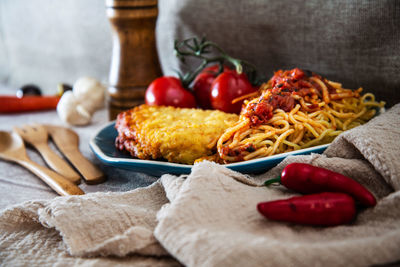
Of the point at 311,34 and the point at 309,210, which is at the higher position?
the point at 311,34

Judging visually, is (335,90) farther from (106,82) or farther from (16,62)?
(16,62)

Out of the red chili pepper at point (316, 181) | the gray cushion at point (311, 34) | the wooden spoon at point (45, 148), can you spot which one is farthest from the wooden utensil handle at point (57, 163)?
the gray cushion at point (311, 34)

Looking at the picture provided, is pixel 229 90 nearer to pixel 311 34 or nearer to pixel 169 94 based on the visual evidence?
pixel 169 94

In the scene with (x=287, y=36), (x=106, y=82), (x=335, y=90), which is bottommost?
(x=106, y=82)

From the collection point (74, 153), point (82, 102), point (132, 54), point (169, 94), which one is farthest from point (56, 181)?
point (82, 102)

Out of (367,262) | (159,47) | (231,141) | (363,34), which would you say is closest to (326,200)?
(367,262)

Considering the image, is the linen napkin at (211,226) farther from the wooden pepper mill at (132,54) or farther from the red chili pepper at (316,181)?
the wooden pepper mill at (132,54)
